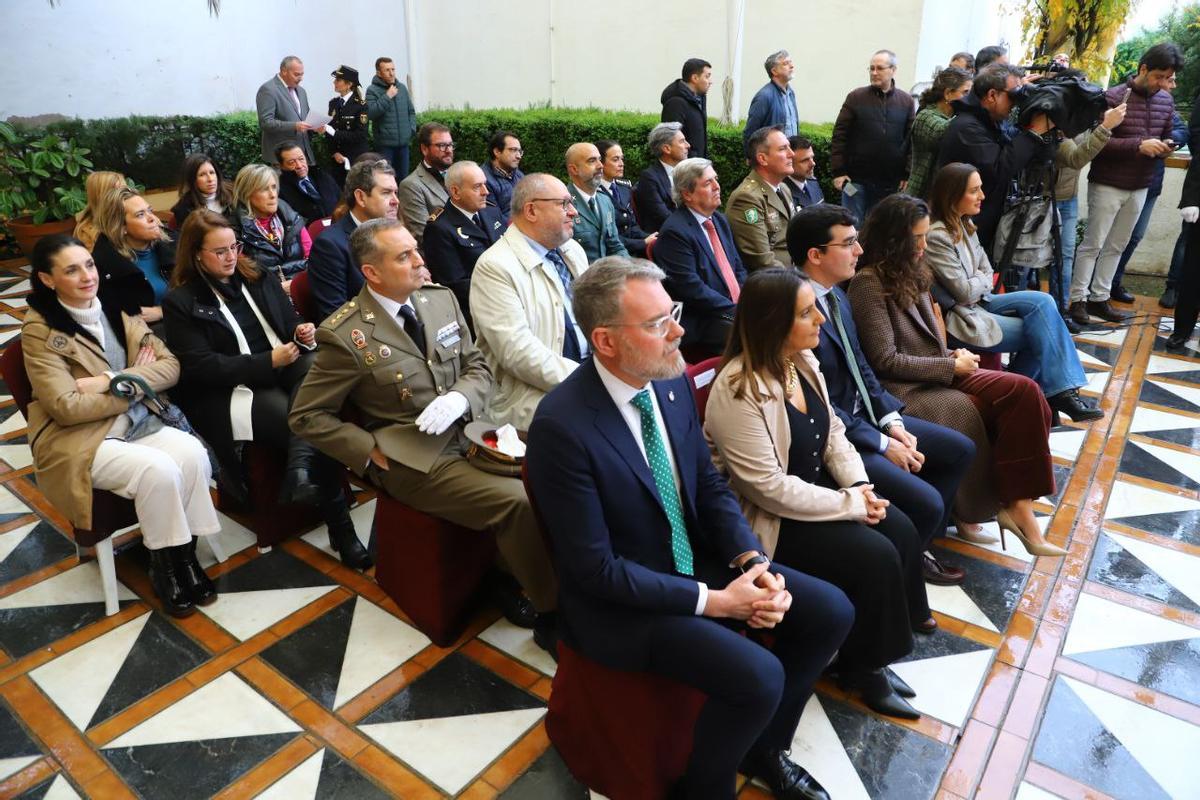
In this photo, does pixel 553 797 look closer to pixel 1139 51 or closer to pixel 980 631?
pixel 980 631

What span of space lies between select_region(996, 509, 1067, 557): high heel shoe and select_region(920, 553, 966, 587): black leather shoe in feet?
0.85

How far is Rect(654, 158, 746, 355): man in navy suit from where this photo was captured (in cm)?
386

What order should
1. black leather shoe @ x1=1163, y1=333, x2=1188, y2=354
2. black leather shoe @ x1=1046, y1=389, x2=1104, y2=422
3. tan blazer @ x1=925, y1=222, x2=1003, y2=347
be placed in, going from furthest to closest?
black leather shoe @ x1=1163, y1=333, x2=1188, y2=354 < black leather shoe @ x1=1046, y1=389, x2=1104, y2=422 < tan blazer @ x1=925, y1=222, x2=1003, y2=347

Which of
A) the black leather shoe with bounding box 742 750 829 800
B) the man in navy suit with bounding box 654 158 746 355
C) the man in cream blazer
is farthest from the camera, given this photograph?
the man in navy suit with bounding box 654 158 746 355

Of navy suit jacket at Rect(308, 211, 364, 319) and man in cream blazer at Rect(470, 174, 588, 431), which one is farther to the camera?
navy suit jacket at Rect(308, 211, 364, 319)

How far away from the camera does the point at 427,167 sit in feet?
17.2

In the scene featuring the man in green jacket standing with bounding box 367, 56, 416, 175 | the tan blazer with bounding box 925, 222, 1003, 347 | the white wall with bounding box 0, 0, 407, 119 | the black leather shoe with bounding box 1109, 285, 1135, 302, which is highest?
the white wall with bounding box 0, 0, 407, 119

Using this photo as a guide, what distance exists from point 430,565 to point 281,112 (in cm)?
579

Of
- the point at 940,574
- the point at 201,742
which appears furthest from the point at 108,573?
the point at 940,574

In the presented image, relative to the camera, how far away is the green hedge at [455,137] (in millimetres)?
8242

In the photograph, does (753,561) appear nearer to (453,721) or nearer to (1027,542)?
(453,721)

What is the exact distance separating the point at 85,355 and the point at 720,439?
2.24m

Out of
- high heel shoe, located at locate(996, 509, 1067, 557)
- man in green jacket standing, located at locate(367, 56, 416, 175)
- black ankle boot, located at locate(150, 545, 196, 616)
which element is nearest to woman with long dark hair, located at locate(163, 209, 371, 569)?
black ankle boot, located at locate(150, 545, 196, 616)

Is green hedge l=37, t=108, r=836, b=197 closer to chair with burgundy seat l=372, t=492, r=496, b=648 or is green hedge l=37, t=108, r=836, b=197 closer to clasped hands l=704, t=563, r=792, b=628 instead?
chair with burgundy seat l=372, t=492, r=496, b=648
